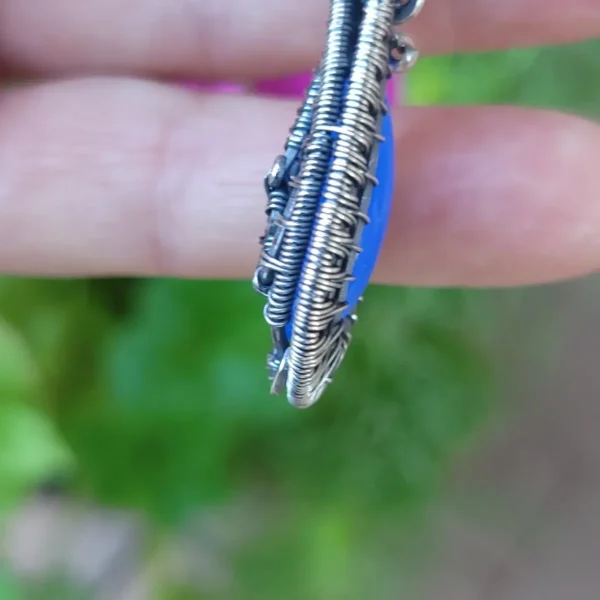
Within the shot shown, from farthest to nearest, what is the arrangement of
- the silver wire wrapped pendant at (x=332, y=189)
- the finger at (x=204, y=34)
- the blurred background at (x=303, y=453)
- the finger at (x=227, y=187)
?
the blurred background at (x=303, y=453) < the finger at (x=204, y=34) < the finger at (x=227, y=187) < the silver wire wrapped pendant at (x=332, y=189)

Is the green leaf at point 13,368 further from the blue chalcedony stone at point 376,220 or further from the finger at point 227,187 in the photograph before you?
the blue chalcedony stone at point 376,220

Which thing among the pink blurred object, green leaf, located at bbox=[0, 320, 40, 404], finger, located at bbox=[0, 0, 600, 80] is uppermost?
finger, located at bbox=[0, 0, 600, 80]

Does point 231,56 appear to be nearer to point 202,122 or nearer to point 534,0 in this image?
point 202,122

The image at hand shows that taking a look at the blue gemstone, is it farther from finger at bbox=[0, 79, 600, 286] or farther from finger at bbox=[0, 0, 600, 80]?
finger at bbox=[0, 0, 600, 80]

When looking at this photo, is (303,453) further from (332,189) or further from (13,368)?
(332,189)

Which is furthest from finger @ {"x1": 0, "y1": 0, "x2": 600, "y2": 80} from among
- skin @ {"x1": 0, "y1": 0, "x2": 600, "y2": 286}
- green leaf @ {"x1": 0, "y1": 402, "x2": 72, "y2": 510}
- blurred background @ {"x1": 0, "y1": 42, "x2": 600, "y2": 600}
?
green leaf @ {"x1": 0, "y1": 402, "x2": 72, "y2": 510}

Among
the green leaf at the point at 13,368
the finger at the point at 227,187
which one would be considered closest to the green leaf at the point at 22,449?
the green leaf at the point at 13,368
